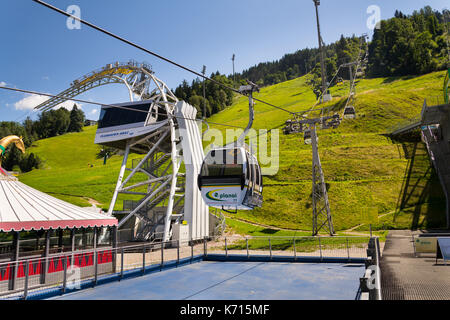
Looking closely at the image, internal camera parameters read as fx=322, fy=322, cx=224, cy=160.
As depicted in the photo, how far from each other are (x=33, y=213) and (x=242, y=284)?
8.68m

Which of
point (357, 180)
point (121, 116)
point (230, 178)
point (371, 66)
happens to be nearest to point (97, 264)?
point (230, 178)

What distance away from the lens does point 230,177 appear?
14.5m

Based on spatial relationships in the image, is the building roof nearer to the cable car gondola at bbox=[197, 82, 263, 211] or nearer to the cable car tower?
the cable car gondola at bbox=[197, 82, 263, 211]

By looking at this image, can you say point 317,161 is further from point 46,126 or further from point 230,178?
point 46,126

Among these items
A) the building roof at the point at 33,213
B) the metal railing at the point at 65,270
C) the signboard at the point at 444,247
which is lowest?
the metal railing at the point at 65,270

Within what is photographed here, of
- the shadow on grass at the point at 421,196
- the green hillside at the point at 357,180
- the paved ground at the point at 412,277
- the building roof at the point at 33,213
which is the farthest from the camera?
the green hillside at the point at 357,180

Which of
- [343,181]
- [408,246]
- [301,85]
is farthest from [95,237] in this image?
[301,85]

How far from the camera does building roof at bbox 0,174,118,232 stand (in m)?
11.8

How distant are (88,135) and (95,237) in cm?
12068

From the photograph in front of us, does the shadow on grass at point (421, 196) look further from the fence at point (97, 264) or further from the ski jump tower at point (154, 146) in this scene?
the ski jump tower at point (154, 146)

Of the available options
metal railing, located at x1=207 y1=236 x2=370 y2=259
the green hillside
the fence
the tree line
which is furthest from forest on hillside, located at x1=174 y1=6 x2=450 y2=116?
the fence

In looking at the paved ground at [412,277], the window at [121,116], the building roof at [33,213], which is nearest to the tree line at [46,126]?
the window at [121,116]

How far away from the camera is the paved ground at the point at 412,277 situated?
8625 millimetres

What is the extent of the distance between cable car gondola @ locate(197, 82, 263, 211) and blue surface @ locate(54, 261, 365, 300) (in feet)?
10.7
